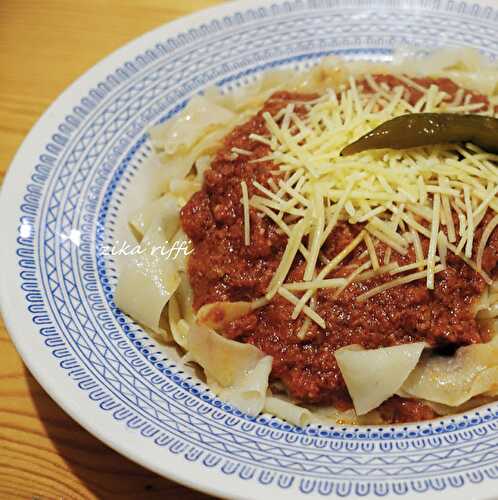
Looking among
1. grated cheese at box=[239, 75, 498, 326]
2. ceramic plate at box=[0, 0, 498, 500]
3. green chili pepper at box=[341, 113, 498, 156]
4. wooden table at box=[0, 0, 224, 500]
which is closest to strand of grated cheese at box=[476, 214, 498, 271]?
grated cheese at box=[239, 75, 498, 326]

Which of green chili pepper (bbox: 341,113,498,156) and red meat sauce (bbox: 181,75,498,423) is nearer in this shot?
red meat sauce (bbox: 181,75,498,423)

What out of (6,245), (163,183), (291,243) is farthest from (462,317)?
(6,245)

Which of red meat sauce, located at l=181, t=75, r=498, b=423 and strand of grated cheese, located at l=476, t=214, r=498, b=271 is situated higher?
strand of grated cheese, located at l=476, t=214, r=498, b=271

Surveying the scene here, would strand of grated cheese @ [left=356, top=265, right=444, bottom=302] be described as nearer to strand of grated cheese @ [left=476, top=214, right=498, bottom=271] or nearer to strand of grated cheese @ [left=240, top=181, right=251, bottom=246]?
strand of grated cheese @ [left=476, top=214, right=498, bottom=271]

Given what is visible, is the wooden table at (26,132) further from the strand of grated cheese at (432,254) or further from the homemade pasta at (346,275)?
the strand of grated cheese at (432,254)

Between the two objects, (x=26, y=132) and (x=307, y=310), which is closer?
(x=307, y=310)

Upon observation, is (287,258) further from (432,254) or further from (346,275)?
(432,254)

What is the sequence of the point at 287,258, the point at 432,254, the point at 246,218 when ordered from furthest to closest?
the point at 246,218, the point at 287,258, the point at 432,254

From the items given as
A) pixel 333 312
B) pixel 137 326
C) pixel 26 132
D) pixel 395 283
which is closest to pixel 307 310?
pixel 333 312
